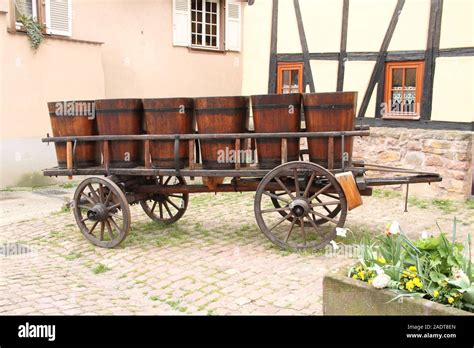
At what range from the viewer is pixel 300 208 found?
5480 mm

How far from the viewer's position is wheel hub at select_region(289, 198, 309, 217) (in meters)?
5.47

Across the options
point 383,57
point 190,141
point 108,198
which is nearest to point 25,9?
point 108,198

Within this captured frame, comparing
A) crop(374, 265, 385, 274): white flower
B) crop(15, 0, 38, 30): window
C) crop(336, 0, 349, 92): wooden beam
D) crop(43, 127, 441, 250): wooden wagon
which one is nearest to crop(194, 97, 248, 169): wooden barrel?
crop(43, 127, 441, 250): wooden wagon

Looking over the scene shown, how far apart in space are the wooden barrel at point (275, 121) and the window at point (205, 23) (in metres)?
9.05

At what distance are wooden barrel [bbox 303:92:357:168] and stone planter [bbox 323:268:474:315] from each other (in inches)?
81.0

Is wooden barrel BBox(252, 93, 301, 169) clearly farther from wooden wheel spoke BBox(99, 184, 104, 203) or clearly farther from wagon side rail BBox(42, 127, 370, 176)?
wooden wheel spoke BBox(99, 184, 104, 203)

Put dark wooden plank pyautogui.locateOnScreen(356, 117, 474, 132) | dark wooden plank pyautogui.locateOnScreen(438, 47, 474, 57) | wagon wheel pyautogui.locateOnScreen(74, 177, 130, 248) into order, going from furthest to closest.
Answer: dark wooden plank pyautogui.locateOnScreen(356, 117, 474, 132) < dark wooden plank pyautogui.locateOnScreen(438, 47, 474, 57) < wagon wheel pyautogui.locateOnScreen(74, 177, 130, 248)

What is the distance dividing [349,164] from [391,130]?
3.80 m

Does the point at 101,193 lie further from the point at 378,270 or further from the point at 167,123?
the point at 378,270

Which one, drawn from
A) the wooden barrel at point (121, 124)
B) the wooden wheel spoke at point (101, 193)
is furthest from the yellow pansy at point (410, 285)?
the wooden wheel spoke at point (101, 193)

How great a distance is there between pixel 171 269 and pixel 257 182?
1400mm

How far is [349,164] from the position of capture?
5531 millimetres

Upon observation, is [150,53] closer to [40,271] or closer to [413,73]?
[413,73]
